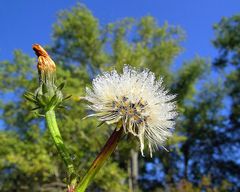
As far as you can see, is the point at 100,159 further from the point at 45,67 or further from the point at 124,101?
the point at 45,67

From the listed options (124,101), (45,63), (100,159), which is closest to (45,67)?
(45,63)

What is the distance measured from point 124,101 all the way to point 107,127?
1726cm

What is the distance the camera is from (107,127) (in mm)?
18859

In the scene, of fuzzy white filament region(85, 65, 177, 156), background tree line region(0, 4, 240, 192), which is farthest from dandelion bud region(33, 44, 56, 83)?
background tree line region(0, 4, 240, 192)

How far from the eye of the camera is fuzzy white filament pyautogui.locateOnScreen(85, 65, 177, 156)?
159cm

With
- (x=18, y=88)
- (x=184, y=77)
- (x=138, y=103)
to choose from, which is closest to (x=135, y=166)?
(x=184, y=77)

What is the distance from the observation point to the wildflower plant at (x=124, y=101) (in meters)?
1.58

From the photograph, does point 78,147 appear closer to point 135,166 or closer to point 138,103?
point 135,166

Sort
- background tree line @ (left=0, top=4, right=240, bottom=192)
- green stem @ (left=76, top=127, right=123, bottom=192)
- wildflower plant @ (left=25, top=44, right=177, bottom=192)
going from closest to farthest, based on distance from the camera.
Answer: green stem @ (left=76, top=127, right=123, bottom=192)
wildflower plant @ (left=25, top=44, right=177, bottom=192)
background tree line @ (left=0, top=4, right=240, bottom=192)

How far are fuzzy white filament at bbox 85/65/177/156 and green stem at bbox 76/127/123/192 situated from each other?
14 cm

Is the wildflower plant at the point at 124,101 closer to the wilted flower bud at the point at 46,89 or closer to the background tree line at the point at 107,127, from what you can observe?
the wilted flower bud at the point at 46,89

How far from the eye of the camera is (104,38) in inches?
1045

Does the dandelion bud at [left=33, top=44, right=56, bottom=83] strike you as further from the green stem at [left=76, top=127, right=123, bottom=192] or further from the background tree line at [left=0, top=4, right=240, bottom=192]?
the background tree line at [left=0, top=4, right=240, bottom=192]

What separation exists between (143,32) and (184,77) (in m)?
3.58
